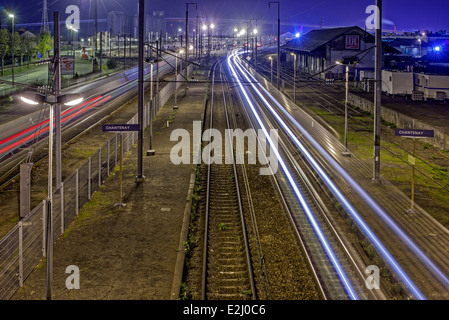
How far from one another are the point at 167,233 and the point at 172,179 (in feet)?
16.0

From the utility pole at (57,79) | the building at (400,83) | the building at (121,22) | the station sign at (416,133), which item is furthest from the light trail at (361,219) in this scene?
the building at (121,22)

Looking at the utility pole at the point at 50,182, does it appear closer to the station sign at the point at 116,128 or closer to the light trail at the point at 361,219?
the station sign at the point at 116,128

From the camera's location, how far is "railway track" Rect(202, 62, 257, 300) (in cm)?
868

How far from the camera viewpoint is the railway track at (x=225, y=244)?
28.5 feet

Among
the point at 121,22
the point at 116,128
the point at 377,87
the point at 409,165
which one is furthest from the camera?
the point at 121,22

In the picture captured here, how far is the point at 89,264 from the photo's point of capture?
9406 millimetres

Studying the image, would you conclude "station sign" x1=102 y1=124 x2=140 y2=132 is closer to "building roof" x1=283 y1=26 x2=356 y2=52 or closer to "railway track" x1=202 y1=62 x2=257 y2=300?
"railway track" x1=202 y1=62 x2=257 y2=300

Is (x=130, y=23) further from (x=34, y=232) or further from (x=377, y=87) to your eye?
(x=34, y=232)

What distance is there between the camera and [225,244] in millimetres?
10922

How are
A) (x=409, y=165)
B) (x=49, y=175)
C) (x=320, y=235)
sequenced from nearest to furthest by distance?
(x=49, y=175)
(x=320, y=235)
(x=409, y=165)

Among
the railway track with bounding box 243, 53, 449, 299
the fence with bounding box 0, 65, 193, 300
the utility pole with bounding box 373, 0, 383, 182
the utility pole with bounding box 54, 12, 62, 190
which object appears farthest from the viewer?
the utility pole with bounding box 373, 0, 383, 182

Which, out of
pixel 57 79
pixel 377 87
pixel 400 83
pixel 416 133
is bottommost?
pixel 416 133

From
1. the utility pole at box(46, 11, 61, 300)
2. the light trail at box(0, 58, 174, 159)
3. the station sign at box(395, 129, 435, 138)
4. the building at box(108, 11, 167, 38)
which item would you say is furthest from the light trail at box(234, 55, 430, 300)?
the building at box(108, 11, 167, 38)

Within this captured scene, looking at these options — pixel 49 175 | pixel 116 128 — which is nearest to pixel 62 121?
pixel 116 128
